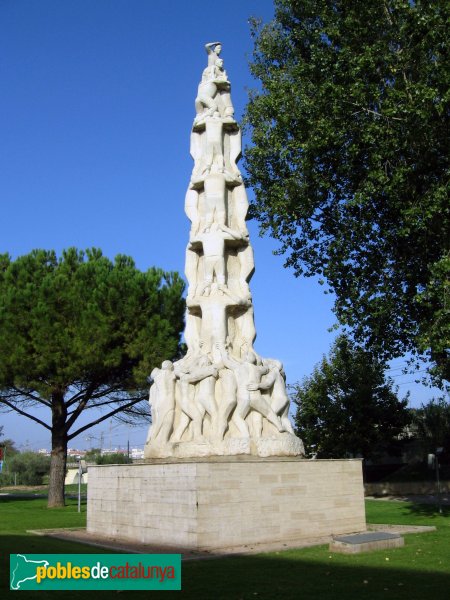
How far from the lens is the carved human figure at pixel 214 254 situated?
1298cm

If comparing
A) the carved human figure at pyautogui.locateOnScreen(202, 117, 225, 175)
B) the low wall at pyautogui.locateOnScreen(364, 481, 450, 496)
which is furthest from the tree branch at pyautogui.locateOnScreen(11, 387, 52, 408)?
the low wall at pyautogui.locateOnScreen(364, 481, 450, 496)

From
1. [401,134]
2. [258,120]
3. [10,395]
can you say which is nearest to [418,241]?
[401,134]

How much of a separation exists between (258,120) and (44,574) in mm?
14860

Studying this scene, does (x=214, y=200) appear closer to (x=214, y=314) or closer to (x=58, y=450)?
(x=214, y=314)

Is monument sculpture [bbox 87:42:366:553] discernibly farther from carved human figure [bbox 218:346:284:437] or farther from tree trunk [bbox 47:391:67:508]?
tree trunk [bbox 47:391:67:508]

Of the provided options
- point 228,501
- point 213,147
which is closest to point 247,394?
point 228,501

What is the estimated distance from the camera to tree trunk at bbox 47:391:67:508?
72.9 ft

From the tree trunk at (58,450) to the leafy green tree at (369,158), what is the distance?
32.1 feet

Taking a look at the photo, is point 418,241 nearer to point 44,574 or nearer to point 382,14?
point 382,14

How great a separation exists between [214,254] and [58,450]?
12.8 m

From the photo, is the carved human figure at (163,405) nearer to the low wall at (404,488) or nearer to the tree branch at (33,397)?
the tree branch at (33,397)

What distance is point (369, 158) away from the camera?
15367 mm

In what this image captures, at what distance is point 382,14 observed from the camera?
15.1 metres

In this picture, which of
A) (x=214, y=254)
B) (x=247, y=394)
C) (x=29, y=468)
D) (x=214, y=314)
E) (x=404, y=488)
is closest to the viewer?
(x=247, y=394)
